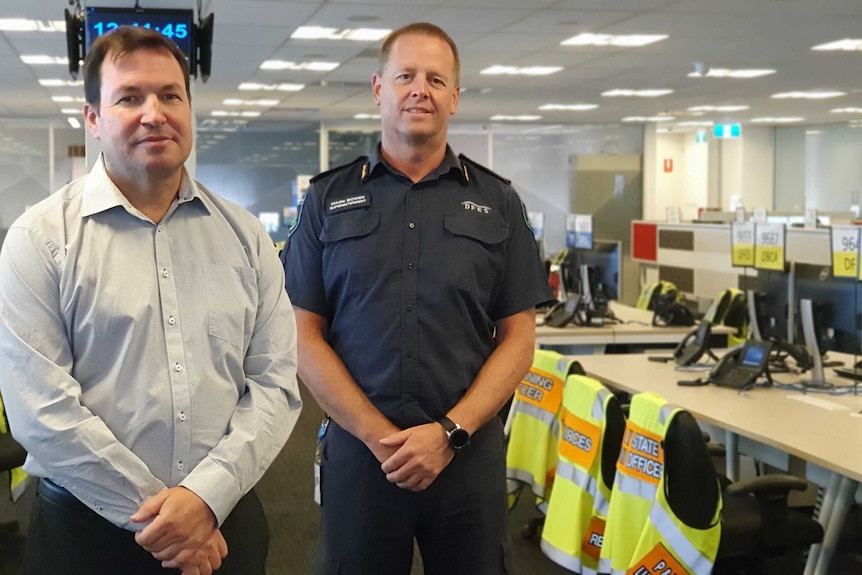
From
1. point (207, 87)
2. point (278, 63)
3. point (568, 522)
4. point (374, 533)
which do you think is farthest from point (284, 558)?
point (207, 87)

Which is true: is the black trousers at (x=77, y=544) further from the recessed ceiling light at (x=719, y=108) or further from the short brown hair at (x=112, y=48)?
the recessed ceiling light at (x=719, y=108)

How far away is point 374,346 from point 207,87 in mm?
11072

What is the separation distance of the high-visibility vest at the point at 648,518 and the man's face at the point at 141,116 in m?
1.88

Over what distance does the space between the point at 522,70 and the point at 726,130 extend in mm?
8151

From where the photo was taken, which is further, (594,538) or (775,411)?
(775,411)

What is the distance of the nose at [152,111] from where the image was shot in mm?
1564

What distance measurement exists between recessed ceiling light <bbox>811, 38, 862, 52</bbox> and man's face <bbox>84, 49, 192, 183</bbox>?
8677 mm

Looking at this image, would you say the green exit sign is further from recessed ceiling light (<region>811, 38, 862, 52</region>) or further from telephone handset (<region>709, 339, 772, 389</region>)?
telephone handset (<region>709, 339, 772, 389</region>)

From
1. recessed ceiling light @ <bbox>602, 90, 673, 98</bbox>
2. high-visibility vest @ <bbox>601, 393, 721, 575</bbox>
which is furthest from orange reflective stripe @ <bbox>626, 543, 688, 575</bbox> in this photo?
recessed ceiling light @ <bbox>602, 90, 673, 98</bbox>

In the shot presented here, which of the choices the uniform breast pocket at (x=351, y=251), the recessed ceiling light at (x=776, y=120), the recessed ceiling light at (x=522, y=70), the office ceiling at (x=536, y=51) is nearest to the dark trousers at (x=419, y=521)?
the uniform breast pocket at (x=351, y=251)

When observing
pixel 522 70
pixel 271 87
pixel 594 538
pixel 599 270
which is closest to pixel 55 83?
pixel 271 87

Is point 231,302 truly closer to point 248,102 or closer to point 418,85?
point 418,85

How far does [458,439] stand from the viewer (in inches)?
76.8

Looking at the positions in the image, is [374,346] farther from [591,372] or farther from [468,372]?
[591,372]
